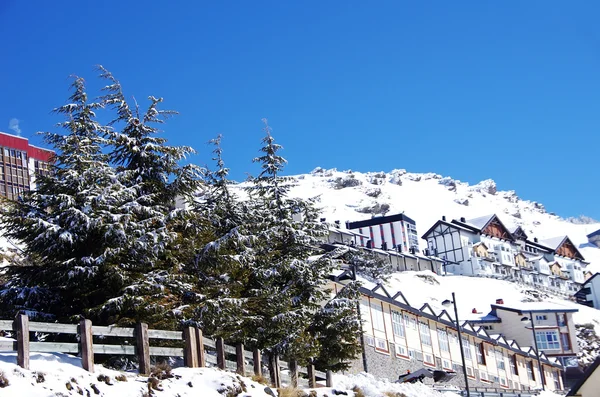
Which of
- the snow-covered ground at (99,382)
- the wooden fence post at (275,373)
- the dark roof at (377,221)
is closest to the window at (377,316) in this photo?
the wooden fence post at (275,373)

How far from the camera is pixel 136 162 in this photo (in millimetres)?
26984

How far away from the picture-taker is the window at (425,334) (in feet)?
196

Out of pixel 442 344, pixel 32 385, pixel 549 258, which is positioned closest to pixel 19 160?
pixel 442 344

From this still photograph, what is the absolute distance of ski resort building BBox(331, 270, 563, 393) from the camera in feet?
167

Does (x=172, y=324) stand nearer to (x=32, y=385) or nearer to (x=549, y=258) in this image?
(x=32, y=385)

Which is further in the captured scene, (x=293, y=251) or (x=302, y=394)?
(x=293, y=251)

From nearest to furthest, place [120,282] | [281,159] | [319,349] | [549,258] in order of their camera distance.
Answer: [120,282], [319,349], [281,159], [549,258]

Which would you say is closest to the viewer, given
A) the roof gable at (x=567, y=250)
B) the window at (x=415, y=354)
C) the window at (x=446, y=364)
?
the window at (x=415, y=354)

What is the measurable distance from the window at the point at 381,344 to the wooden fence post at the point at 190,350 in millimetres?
33425

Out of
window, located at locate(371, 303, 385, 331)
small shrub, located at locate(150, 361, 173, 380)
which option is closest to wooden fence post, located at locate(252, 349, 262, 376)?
small shrub, located at locate(150, 361, 173, 380)

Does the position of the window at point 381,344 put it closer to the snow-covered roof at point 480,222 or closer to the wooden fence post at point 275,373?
the wooden fence post at point 275,373

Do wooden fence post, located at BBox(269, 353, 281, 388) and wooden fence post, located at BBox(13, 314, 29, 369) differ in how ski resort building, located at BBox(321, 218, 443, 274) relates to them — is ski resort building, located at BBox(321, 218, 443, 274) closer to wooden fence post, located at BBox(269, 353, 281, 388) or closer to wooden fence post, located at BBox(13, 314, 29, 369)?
wooden fence post, located at BBox(269, 353, 281, 388)

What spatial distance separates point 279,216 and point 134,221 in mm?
11422

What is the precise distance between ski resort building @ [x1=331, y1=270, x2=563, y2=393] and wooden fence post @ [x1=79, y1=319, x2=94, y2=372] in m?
29.4
